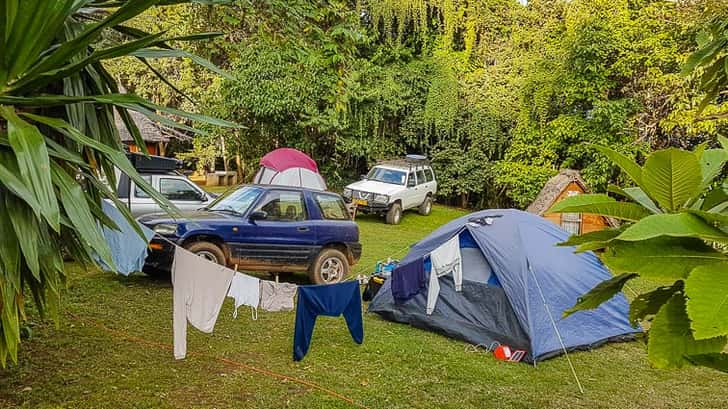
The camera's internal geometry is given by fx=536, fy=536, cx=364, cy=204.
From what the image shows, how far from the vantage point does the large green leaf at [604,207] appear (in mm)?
1225

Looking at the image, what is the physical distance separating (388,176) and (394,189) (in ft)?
2.27

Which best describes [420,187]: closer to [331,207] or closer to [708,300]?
[331,207]

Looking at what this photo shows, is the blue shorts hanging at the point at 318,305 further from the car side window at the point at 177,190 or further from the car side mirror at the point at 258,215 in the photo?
the car side window at the point at 177,190

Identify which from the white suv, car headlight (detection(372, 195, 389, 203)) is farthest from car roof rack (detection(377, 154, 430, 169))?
car headlight (detection(372, 195, 389, 203))

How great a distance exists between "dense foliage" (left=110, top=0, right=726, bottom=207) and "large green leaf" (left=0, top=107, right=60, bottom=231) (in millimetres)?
10128

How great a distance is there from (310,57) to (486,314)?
12.7ft

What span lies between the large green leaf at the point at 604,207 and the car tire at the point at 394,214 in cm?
1458

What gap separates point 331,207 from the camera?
8.88 meters

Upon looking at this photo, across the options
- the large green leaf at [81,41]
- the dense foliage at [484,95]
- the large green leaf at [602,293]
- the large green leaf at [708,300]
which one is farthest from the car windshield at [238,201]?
the large green leaf at [708,300]

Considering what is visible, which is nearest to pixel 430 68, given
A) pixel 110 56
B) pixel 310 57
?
pixel 310 57

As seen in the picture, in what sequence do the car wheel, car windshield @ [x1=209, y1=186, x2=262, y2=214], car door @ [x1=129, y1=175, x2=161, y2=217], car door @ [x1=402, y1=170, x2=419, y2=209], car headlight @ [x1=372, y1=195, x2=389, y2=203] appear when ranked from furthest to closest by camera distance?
1. the car wheel
2. car door @ [x1=402, y1=170, x2=419, y2=209]
3. car headlight @ [x1=372, y1=195, x2=389, y2=203]
4. car door @ [x1=129, y1=175, x2=161, y2=217]
5. car windshield @ [x1=209, y1=186, x2=262, y2=214]

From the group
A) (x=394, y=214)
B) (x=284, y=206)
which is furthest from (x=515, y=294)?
(x=394, y=214)

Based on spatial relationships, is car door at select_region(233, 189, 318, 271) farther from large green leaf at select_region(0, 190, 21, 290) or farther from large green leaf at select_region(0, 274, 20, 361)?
large green leaf at select_region(0, 190, 21, 290)

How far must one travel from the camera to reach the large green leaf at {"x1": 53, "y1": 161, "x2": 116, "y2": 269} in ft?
8.04
